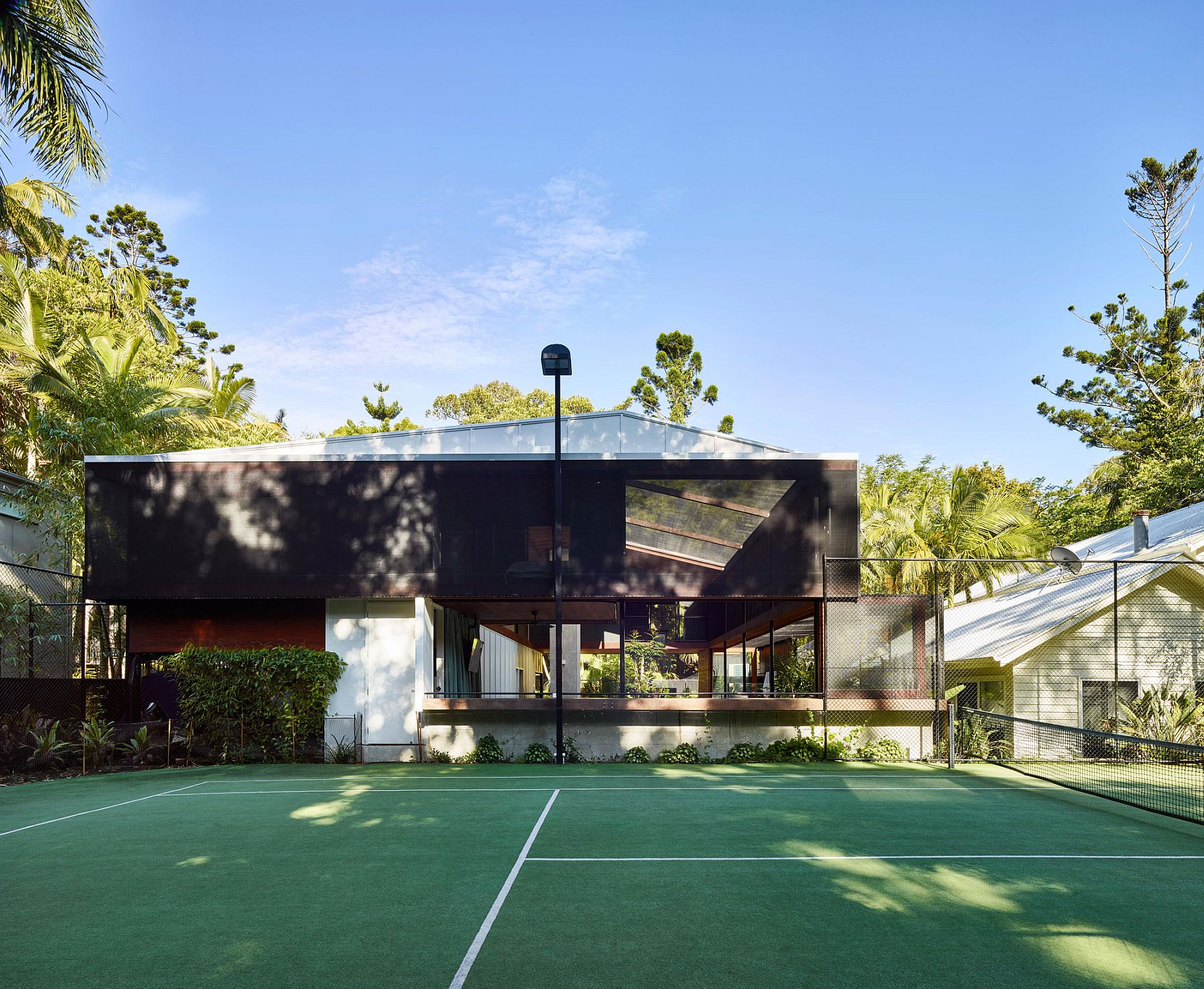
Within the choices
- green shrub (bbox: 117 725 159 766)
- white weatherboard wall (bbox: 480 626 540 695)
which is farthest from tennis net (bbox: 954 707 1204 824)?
green shrub (bbox: 117 725 159 766)

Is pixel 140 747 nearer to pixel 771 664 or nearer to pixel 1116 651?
pixel 771 664

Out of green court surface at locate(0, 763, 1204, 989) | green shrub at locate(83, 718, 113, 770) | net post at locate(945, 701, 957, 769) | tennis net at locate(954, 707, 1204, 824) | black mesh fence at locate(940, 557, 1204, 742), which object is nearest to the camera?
green court surface at locate(0, 763, 1204, 989)

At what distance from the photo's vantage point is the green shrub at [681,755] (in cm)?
1752

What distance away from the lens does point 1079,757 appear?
1797 centimetres

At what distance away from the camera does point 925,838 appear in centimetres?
991

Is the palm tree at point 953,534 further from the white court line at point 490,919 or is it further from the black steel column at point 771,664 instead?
the white court line at point 490,919

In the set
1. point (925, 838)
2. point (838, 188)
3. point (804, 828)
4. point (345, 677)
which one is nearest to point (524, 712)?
point (345, 677)

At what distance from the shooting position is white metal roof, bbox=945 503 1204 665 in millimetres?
18156

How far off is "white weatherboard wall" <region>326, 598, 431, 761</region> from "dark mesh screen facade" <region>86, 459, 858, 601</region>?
65 centimetres

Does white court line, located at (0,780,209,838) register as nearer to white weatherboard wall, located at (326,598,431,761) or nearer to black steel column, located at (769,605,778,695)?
white weatherboard wall, located at (326,598,431,761)

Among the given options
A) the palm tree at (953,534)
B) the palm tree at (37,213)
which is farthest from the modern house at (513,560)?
the palm tree at (37,213)

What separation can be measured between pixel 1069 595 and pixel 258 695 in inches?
652

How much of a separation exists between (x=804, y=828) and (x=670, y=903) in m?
3.64

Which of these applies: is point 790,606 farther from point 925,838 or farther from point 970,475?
point 970,475
